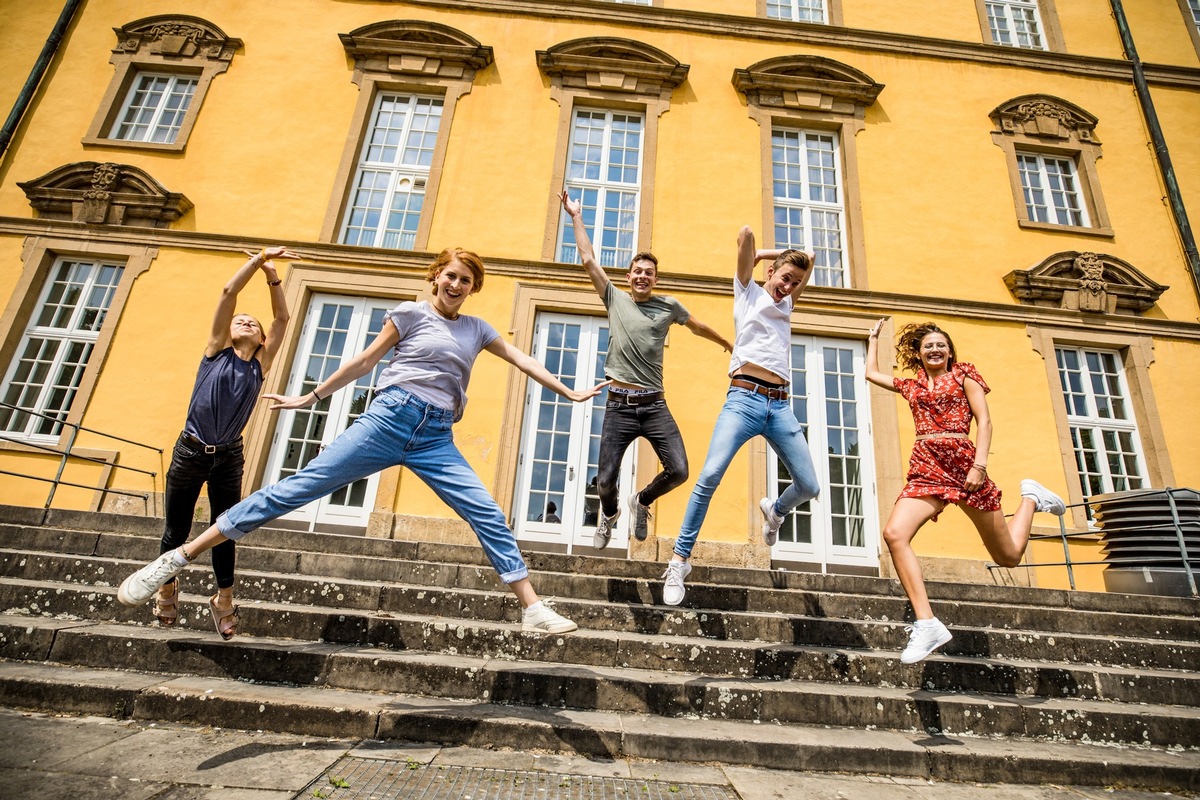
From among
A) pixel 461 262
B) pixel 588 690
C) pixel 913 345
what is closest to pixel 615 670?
pixel 588 690

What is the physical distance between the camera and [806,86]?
8.58m

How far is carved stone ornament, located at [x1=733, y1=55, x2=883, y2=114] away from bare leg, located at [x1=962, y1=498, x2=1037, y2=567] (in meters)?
7.44

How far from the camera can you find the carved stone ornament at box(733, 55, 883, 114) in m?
8.53

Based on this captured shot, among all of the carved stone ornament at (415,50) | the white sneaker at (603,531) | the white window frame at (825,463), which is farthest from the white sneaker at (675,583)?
the carved stone ornament at (415,50)

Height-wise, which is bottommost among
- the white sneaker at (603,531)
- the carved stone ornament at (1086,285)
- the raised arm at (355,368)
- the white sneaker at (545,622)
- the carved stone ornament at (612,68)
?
the white sneaker at (545,622)

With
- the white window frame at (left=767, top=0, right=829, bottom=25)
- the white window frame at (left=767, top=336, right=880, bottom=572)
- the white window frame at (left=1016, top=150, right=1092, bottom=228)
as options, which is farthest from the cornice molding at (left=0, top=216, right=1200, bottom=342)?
the white window frame at (left=767, top=0, right=829, bottom=25)

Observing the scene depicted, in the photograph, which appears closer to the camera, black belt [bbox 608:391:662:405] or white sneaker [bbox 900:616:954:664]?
white sneaker [bbox 900:616:954:664]

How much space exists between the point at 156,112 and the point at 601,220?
6814 millimetres

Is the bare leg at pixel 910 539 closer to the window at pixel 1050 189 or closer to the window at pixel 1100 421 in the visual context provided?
the window at pixel 1100 421

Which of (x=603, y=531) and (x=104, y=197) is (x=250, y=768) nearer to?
(x=603, y=531)

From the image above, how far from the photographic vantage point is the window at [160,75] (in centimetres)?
820

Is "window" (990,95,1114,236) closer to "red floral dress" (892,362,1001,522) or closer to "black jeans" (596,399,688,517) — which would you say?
"red floral dress" (892,362,1001,522)

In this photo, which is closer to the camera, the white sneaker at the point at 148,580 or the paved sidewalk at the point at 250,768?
the paved sidewalk at the point at 250,768

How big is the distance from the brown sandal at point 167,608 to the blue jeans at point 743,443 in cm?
288
